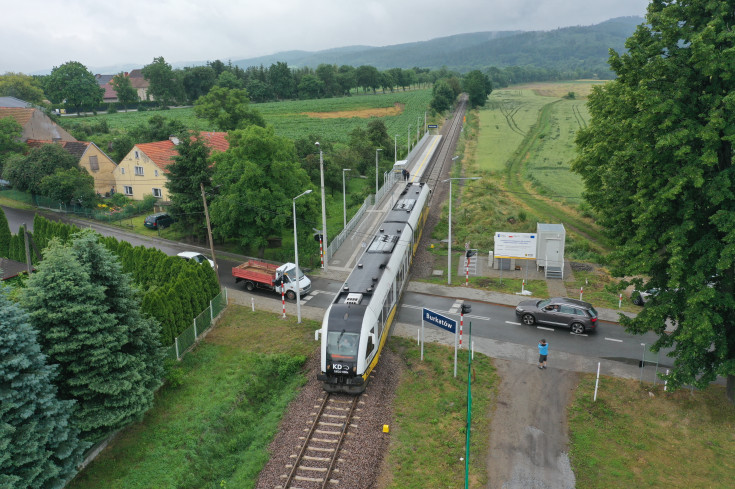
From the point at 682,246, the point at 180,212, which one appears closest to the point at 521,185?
the point at 180,212

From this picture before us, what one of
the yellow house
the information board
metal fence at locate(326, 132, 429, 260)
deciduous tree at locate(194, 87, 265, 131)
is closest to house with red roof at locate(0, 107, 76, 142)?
the yellow house

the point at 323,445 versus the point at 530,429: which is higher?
the point at 323,445

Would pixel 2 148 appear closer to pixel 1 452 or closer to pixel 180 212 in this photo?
pixel 180 212

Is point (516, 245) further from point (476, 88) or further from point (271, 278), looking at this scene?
point (476, 88)

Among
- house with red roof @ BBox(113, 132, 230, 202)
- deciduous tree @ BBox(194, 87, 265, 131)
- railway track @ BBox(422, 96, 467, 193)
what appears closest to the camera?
house with red roof @ BBox(113, 132, 230, 202)

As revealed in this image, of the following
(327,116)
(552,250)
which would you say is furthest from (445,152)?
(327,116)

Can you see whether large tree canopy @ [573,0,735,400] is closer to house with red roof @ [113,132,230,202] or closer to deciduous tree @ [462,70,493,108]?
house with red roof @ [113,132,230,202]
